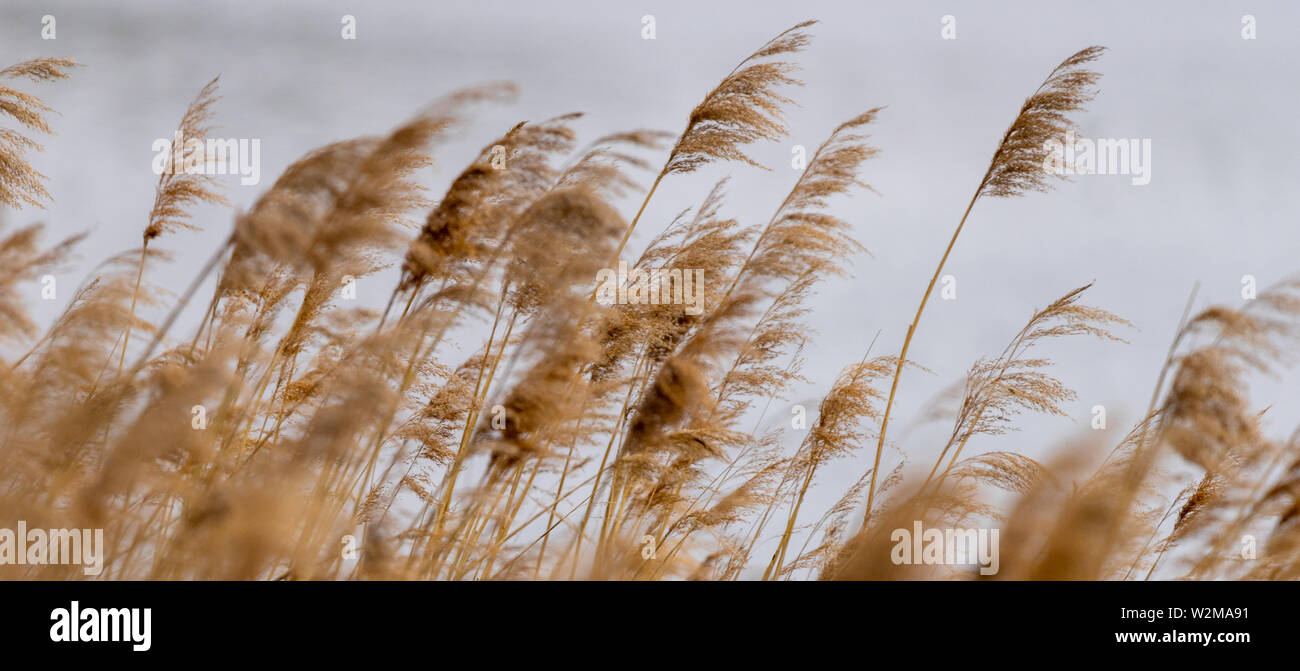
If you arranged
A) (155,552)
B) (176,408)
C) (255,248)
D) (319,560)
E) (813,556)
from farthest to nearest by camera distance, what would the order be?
(813,556) → (155,552) → (319,560) → (255,248) → (176,408)

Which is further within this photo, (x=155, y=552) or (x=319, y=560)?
(x=155, y=552)

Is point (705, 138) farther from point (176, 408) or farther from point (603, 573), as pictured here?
point (176, 408)

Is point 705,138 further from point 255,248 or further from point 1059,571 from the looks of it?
point 1059,571

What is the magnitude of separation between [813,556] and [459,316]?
200cm

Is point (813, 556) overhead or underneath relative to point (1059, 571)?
underneath

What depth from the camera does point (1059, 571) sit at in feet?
7.33

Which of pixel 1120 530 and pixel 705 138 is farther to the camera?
pixel 705 138

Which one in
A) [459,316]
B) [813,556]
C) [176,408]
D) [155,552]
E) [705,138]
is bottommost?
[813,556]

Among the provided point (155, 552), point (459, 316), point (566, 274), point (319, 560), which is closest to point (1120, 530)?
point (566, 274)

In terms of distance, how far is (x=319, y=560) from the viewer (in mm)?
2980

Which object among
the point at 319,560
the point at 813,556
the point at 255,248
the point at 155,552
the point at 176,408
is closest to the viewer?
the point at 176,408
